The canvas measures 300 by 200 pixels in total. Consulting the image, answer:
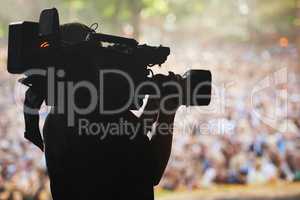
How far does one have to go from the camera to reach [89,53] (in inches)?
49.9

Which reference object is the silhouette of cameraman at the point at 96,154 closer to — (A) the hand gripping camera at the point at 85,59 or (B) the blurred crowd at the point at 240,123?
(A) the hand gripping camera at the point at 85,59

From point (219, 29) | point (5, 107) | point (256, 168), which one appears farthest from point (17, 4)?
point (256, 168)

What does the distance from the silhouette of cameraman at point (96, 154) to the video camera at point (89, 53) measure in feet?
0.07

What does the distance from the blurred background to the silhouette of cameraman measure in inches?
152

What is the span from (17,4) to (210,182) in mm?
2937

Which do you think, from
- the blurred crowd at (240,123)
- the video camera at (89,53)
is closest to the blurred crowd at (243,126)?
the blurred crowd at (240,123)

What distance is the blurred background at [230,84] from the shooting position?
216 inches

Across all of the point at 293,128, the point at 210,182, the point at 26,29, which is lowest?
the point at 210,182

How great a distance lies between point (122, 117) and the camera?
1.29 metres

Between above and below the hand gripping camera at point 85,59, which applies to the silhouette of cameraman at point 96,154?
below

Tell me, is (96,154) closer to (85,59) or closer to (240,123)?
(85,59)

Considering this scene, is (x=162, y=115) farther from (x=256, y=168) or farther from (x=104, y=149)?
(x=256, y=168)

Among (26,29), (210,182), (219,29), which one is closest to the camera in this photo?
(26,29)

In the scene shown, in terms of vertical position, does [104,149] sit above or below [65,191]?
above
